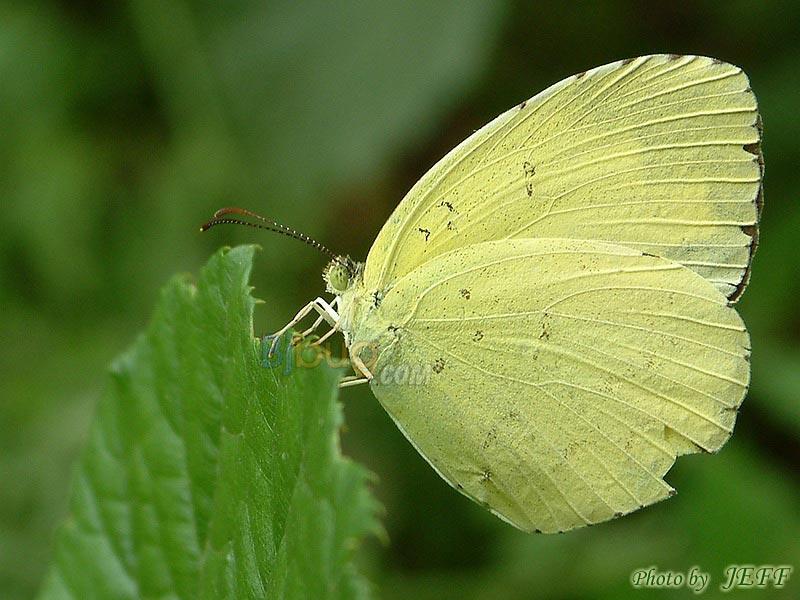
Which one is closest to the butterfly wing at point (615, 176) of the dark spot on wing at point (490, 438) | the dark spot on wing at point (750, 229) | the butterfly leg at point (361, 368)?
the dark spot on wing at point (750, 229)

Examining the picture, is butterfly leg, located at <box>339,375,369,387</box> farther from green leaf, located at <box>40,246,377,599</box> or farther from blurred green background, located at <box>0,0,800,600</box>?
blurred green background, located at <box>0,0,800,600</box>

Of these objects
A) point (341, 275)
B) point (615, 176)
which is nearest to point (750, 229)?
point (615, 176)

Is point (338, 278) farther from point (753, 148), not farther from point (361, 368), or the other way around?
point (753, 148)

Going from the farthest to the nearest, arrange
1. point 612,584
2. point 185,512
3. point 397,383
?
point 612,584 → point 397,383 → point 185,512

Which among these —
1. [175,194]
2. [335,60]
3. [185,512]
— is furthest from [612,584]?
[335,60]

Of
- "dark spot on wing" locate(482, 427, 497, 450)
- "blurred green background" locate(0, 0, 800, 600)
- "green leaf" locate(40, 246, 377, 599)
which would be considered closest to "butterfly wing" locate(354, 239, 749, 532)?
"dark spot on wing" locate(482, 427, 497, 450)

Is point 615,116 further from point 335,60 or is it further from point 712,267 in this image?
point 335,60
